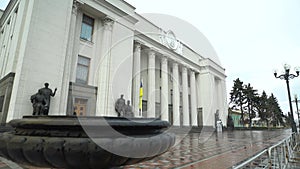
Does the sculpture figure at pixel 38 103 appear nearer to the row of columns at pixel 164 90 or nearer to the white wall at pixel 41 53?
the white wall at pixel 41 53

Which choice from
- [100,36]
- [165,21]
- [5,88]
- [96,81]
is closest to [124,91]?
[96,81]

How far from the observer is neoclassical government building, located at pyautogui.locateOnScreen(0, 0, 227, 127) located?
9.51 m

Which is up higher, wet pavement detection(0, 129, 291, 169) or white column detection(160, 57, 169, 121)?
white column detection(160, 57, 169, 121)

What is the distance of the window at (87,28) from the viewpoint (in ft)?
43.5

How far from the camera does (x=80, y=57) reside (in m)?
12.7

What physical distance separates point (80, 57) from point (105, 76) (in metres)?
2.28

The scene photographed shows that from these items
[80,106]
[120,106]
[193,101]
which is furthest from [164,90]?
[80,106]

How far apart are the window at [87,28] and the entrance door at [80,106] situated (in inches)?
191

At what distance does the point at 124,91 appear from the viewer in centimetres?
1406

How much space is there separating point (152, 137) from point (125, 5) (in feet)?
53.1

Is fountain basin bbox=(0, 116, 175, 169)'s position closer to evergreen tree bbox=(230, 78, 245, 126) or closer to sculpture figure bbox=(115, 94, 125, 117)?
sculpture figure bbox=(115, 94, 125, 117)

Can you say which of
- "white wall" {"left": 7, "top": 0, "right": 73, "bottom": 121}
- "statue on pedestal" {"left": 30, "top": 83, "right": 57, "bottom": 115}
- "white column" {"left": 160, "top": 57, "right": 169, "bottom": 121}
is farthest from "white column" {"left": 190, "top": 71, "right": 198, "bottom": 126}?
"statue on pedestal" {"left": 30, "top": 83, "right": 57, "bottom": 115}

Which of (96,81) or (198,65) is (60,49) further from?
(198,65)

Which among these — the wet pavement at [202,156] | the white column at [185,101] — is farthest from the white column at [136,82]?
the white column at [185,101]
